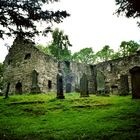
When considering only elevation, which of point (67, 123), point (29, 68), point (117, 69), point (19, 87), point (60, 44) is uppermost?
point (60, 44)

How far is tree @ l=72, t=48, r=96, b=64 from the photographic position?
6316 centimetres

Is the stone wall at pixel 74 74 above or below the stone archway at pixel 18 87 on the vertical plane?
above

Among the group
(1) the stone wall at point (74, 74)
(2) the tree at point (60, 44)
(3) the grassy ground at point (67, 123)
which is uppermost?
(2) the tree at point (60, 44)

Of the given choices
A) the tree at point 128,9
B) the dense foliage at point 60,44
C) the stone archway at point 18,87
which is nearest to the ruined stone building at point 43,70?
the stone archway at point 18,87

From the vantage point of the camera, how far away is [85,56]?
63.7 meters

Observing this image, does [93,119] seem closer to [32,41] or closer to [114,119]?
[114,119]

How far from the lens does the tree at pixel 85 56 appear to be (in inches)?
2486

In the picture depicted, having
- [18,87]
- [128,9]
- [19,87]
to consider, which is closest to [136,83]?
[128,9]

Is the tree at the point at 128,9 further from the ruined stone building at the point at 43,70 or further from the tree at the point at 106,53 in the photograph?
the tree at the point at 106,53

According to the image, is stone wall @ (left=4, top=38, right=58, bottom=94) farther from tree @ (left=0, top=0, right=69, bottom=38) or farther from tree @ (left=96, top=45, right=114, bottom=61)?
tree @ (left=96, top=45, right=114, bottom=61)

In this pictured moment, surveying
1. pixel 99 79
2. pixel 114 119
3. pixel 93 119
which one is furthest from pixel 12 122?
pixel 99 79

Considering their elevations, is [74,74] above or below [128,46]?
below

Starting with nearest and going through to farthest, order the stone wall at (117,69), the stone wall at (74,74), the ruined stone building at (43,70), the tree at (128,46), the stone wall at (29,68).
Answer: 1. the stone wall at (29,68)
2. the ruined stone building at (43,70)
3. the stone wall at (117,69)
4. the stone wall at (74,74)
5. the tree at (128,46)

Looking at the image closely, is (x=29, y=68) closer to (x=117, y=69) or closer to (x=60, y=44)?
(x=117, y=69)
